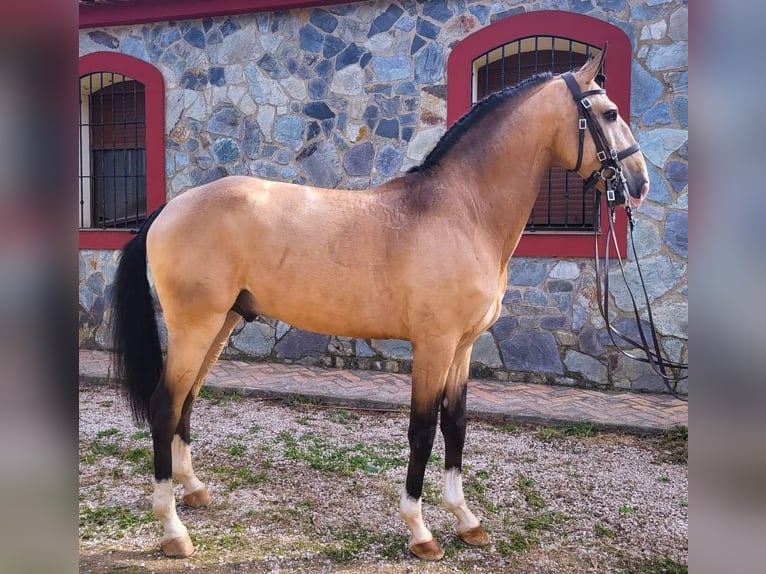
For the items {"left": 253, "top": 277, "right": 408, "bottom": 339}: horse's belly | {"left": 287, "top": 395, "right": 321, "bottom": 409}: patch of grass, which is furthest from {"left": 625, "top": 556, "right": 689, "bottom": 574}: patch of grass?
{"left": 287, "top": 395, "right": 321, "bottom": 409}: patch of grass

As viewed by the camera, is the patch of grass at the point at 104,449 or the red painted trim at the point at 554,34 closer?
the patch of grass at the point at 104,449

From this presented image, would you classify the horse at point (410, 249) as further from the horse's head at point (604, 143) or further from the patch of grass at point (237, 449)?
the patch of grass at point (237, 449)

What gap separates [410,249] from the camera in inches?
99.3

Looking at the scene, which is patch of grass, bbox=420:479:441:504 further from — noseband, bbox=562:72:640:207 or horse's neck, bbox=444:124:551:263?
noseband, bbox=562:72:640:207

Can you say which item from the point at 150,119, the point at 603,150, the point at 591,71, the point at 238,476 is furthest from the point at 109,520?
the point at 150,119

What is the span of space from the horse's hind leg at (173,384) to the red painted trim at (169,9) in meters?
4.70

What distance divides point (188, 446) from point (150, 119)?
16.4 ft

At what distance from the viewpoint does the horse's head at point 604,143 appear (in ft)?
8.16

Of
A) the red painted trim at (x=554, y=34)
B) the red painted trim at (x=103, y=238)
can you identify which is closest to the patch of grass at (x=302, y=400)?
the red painted trim at (x=554, y=34)

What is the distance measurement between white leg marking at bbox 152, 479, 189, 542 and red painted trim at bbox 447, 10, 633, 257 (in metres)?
4.04

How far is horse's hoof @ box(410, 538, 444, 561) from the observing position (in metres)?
2.48

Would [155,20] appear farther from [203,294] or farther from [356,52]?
[203,294]
